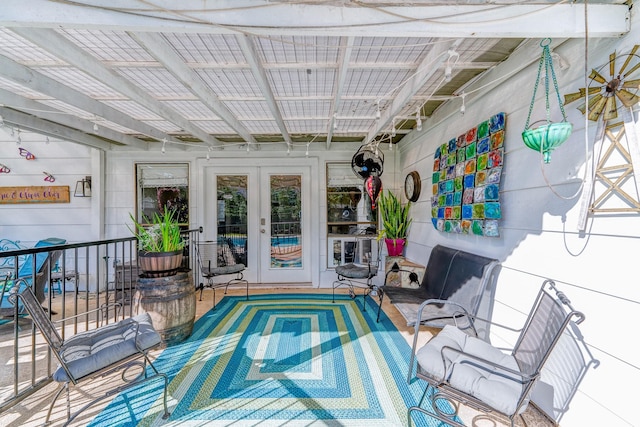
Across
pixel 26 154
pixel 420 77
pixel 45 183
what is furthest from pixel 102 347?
pixel 26 154

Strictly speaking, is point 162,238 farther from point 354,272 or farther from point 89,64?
point 354,272

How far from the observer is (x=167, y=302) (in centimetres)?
239

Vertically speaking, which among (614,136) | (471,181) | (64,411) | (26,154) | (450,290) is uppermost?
(26,154)

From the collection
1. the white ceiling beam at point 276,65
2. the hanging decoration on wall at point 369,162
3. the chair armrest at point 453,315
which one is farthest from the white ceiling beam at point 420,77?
the chair armrest at point 453,315

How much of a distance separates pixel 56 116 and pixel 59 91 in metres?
0.92

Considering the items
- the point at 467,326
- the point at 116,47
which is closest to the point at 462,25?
the point at 467,326

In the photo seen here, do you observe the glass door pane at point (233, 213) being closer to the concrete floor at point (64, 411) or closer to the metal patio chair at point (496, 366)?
the concrete floor at point (64, 411)

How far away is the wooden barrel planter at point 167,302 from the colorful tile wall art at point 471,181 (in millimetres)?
2488

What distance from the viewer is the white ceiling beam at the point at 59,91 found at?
83.4 inches

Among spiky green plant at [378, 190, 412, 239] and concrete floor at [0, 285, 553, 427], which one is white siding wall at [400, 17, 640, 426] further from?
spiky green plant at [378, 190, 412, 239]

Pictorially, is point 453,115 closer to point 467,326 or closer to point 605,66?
point 605,66

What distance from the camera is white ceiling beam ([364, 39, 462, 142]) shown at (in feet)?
6.19

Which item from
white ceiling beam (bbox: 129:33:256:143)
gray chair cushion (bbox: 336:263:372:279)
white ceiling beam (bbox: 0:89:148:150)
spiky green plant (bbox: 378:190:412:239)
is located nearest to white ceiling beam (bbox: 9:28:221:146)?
white ceiling beam (bbox: 129:33:256:143)

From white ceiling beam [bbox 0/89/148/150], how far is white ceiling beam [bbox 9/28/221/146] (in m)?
0.93
